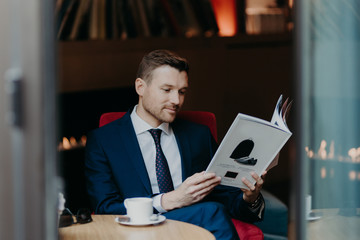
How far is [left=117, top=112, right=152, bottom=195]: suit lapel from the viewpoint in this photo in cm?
282

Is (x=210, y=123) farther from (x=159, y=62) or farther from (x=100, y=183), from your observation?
(x=100, y=183)

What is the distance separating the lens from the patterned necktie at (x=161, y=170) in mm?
2865

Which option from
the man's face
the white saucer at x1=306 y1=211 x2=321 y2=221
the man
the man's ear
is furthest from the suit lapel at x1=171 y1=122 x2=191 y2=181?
the white saucer at x1=306 y1=211 x2=321 y2=221

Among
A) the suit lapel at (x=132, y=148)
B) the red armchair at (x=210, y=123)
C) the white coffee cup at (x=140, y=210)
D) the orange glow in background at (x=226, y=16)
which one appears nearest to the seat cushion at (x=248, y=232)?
the red armchair at (x=210, y=123)

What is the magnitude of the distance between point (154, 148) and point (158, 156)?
0.05 metres

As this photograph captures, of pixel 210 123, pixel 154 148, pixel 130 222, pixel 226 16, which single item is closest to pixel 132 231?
pixel 130 222

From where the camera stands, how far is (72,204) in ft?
15.1

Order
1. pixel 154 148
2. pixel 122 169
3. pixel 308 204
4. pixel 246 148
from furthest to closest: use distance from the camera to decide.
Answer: pixel 154 148, pixel 122 169, pixel 246 148, pixel 308 204

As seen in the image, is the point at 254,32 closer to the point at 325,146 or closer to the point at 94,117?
the point at 94,117

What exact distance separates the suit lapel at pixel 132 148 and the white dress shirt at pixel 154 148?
0.05 metres

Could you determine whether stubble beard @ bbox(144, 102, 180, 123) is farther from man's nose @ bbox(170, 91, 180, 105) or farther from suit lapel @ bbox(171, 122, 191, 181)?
suit lapel @ bbox(171, 122, 191, 181)

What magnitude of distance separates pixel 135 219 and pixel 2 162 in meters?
0.60

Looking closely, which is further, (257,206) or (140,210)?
(257,206)

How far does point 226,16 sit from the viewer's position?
19.3 feet
